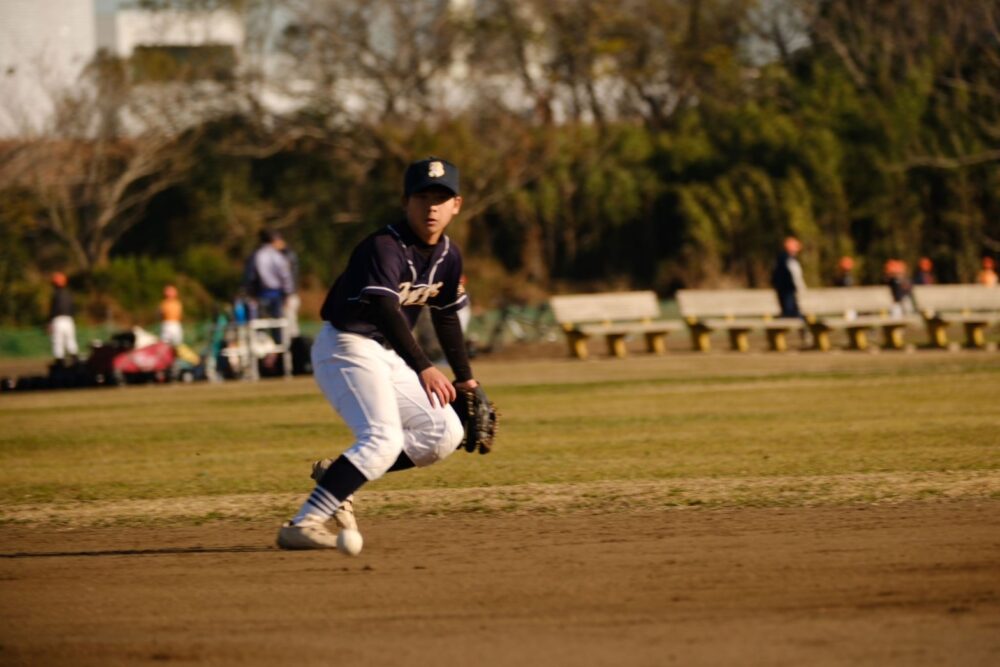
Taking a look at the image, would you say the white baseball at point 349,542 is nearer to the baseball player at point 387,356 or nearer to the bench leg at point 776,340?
the baseball player at point 387,356

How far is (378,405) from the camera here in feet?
23.5

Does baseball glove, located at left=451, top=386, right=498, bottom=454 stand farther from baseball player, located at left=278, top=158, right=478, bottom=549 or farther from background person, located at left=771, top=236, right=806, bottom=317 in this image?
background person, located at left=771, top=236, right=806, bottom=317

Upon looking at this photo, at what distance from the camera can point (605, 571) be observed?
263 inches

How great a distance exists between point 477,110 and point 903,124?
12551 millimetres

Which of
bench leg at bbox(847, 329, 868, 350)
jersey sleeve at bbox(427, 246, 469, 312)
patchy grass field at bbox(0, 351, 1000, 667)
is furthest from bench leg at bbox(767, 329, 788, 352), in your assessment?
jersey sleeve at bbox(427, 246, 469, 312)

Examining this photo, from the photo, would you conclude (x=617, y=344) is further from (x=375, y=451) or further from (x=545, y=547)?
(x=375, y=451)

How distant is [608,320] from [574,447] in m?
16.3

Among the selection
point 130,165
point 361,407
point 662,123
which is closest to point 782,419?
point 361,407

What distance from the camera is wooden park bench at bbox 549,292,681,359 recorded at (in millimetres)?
27719

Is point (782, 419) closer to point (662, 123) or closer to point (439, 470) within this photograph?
point (439, 470)

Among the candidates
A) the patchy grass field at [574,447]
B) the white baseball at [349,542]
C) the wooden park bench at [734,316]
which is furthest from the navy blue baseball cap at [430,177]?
the wooden park bench at [734,316]

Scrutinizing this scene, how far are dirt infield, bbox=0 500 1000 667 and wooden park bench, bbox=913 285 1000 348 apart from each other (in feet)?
67.1

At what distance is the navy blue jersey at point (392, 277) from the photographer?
703 centimetres

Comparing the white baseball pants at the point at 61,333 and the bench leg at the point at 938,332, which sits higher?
the white baseball pants at the point at 61,333
